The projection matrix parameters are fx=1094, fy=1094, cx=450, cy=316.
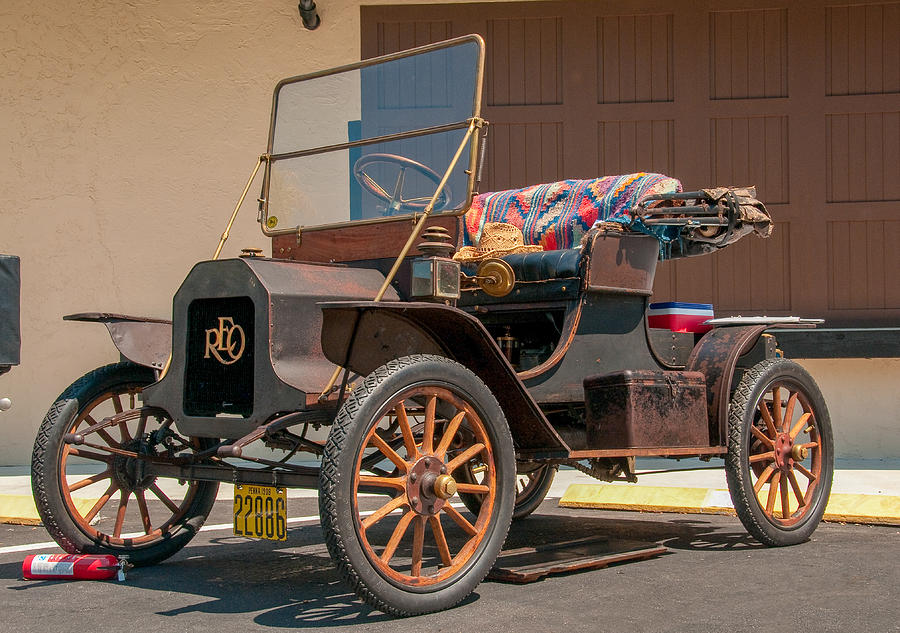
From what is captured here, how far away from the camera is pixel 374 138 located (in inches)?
193

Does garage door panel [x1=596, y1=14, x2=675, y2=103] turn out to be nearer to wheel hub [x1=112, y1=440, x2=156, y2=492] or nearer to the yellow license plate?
wheel hub [x1=112, y1=440, x2=156, y2=492]

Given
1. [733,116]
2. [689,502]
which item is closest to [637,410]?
[689,502]

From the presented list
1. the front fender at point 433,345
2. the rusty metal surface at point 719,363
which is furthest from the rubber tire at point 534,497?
the front fender at point 433,345

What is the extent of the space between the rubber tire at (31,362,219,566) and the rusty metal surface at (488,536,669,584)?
1.34 metres

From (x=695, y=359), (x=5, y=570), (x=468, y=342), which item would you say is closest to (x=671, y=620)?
(x=468, y=342)

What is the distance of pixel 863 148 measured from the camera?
836cm

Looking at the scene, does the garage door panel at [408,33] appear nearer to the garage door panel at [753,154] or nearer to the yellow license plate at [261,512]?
the garage door panel at [753,154]

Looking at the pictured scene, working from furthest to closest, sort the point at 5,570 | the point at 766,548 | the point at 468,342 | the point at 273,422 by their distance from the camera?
1. the point at 766,548
2. the point at 5,570
3. the point at 468,342
4. the point at 273,422

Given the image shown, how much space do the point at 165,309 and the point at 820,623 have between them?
6292mm

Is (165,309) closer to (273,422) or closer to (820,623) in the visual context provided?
(273,422)

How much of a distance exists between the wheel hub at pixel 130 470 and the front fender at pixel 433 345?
1.11 meters

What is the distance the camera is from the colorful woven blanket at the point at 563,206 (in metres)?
5.21

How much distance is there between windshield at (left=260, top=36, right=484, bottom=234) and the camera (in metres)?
4.64

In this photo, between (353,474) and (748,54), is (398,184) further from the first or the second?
(748,54)
